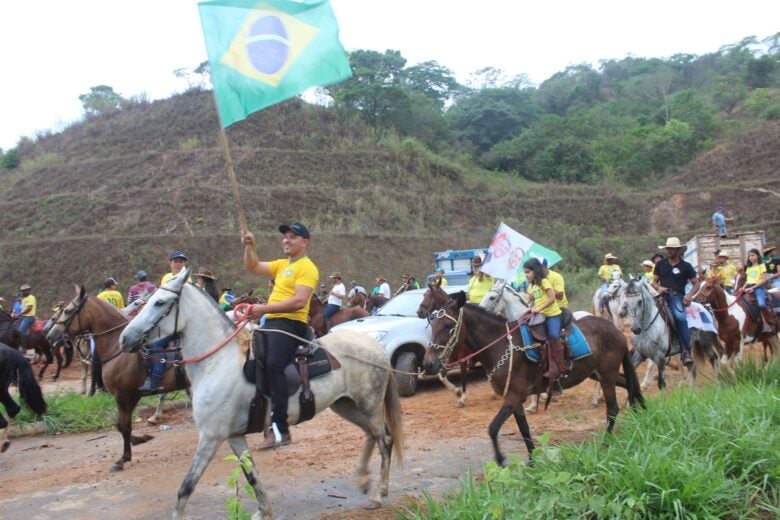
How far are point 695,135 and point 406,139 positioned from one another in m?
22.8

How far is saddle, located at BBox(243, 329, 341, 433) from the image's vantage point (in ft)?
18.9

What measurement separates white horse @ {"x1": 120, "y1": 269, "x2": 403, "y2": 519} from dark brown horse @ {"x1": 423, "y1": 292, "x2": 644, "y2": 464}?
1259 millimetres

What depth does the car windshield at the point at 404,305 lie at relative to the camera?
12227mm

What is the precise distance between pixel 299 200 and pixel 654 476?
111ft

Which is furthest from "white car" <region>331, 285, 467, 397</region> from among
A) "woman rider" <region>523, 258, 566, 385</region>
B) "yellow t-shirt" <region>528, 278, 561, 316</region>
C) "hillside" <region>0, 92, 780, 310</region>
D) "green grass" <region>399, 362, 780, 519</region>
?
"hillside" <region>0, 92, 780, 310</region>

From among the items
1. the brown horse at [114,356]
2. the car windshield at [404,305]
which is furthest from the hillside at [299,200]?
the brown horse at [114,356]

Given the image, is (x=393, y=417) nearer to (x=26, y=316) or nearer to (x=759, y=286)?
(x=759, y=286)

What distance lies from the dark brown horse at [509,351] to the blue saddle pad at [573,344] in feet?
0.22

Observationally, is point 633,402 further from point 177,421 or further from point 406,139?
point 406,139

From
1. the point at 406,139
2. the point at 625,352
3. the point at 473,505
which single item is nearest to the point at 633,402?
the point at 625,352

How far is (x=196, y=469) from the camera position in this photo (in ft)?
17.5

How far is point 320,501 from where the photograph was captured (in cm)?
635

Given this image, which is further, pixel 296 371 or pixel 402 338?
pixel 402 338

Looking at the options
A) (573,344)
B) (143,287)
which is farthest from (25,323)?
(573,344)
